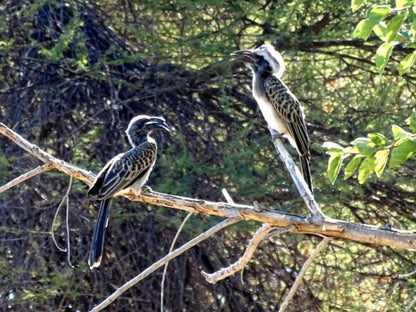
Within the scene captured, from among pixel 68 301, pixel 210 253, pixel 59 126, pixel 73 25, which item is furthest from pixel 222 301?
pixel 73 25

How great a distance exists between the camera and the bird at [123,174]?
4.77m

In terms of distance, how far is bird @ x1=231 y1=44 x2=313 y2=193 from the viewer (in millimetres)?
5949

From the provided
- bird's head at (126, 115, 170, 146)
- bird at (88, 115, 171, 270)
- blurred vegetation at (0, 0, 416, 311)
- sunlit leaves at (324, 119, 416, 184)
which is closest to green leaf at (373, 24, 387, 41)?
sunlit leaves at (324, 119, 416, 184)

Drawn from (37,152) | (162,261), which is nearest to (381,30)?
(162,261)

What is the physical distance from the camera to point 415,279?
22.2 feet

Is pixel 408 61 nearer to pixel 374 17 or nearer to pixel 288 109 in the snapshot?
pixel 374 17

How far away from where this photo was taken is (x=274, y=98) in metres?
6.05

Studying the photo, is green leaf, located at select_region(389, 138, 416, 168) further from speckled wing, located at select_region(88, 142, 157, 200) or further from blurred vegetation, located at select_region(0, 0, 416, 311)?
blurred vegetation, located at select_region(0, 0, 416, 311)

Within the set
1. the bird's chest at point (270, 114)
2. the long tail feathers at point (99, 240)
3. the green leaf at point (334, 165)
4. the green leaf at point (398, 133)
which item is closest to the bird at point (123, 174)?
the long tail feathers at point (99, 240)

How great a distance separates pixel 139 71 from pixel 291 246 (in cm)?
160

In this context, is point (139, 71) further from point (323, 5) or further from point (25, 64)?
point (323, 5)

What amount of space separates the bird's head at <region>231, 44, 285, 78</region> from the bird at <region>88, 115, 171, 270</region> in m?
0.70

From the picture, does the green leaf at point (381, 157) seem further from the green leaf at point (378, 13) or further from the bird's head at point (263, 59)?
the bird's head at point (263, 59)

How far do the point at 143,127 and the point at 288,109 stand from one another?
0.85m
